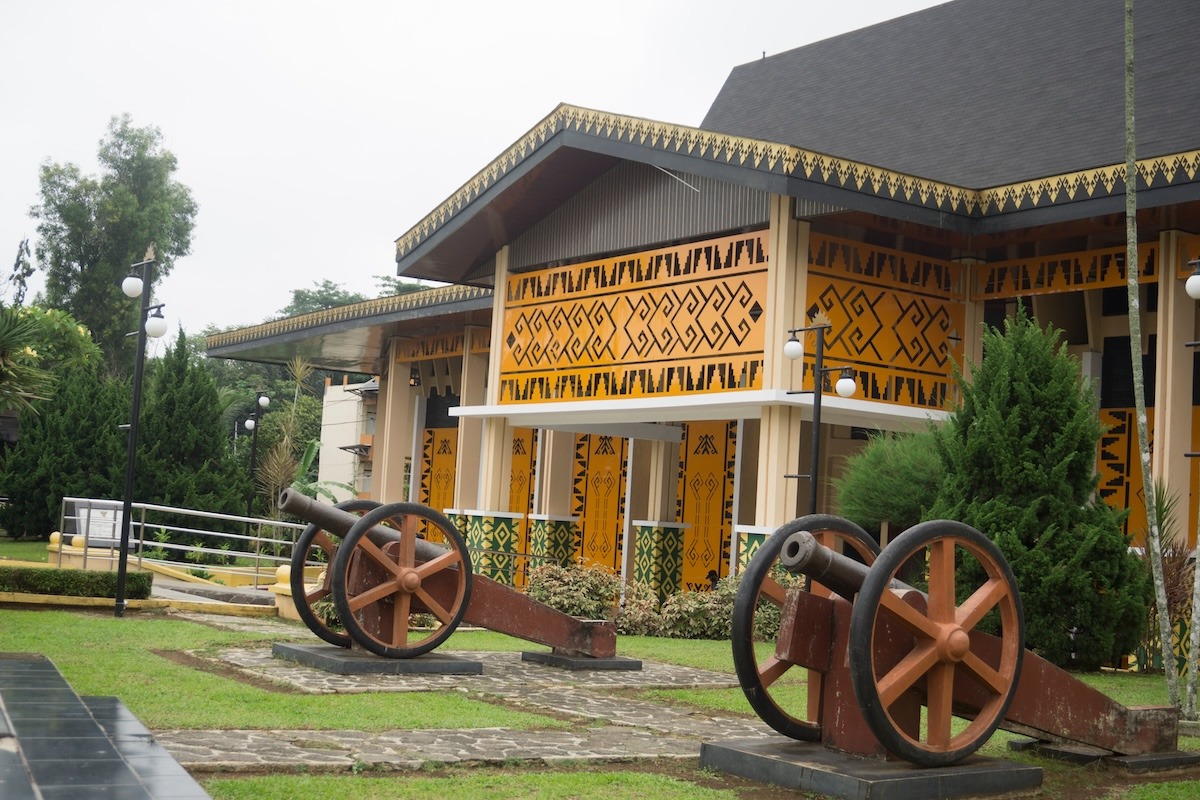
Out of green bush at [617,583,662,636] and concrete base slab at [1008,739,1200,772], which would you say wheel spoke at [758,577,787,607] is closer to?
concrete base slab at [1008,739,1200,772]

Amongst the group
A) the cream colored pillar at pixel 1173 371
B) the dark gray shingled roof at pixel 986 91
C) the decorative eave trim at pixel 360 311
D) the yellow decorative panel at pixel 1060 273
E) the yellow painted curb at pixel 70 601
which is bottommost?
the yellow painted curb at pixel 70 601

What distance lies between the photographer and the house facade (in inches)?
623

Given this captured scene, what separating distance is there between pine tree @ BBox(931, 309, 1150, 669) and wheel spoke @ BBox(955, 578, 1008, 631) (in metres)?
6.20

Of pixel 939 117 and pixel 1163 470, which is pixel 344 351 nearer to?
pixel 939 117

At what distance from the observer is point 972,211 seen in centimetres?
1623

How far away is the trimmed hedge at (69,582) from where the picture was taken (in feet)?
49.9

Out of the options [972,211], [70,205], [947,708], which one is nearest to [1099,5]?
[972,211]

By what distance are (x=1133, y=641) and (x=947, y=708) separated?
7.56 metres

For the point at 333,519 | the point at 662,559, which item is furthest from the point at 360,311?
the point at 333,519

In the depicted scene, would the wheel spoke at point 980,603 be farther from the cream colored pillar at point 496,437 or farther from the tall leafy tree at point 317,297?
the tall leafy tree at point 317,297

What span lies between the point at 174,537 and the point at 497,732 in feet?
70.6

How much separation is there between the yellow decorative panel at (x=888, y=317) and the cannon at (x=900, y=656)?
939 cm

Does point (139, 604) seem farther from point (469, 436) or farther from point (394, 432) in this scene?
point (394, 432)

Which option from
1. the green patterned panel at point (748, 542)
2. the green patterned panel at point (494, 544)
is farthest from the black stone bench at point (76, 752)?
the green patterned panel at point (494, 544)
